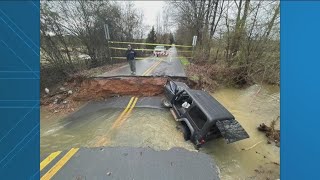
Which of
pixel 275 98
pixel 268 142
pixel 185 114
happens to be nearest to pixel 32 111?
pixel 185 114

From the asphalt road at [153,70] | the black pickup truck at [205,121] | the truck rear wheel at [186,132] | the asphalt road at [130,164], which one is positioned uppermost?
the asphalt road at [153,70]

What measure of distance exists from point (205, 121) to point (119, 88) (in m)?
6.85

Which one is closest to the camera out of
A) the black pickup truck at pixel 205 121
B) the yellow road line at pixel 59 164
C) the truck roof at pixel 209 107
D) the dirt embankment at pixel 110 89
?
the yellow road line at pixel 59 164

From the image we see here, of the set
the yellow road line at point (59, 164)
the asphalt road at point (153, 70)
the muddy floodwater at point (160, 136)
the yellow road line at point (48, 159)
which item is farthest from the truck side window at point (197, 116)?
the asphalt road at point (153, 70)

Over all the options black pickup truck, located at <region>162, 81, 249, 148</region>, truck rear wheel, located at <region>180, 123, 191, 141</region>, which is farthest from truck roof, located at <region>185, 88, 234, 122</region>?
truck rear wheel, located at <region>180, 123, 191, 141</region>

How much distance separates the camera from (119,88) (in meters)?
13.1

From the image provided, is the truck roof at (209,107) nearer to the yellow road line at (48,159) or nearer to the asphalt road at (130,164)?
the asphalt road at (130,164)

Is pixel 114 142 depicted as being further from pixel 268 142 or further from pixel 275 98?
pixel 275 98

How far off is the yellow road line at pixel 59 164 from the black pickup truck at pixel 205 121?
338cm

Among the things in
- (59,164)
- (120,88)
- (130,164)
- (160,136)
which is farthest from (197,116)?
(120,88)

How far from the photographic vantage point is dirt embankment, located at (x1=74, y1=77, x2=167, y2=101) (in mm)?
13047

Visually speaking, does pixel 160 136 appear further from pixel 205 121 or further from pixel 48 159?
pixel 48 159

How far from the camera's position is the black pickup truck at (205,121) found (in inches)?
269

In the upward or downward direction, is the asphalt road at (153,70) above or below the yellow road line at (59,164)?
above
